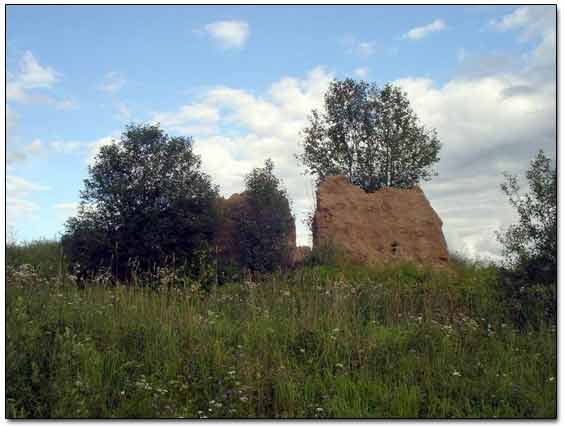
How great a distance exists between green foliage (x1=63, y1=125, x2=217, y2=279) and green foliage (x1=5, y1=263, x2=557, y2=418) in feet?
19.5

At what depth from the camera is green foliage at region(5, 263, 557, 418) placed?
231 inches

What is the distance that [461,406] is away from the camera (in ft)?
19.6

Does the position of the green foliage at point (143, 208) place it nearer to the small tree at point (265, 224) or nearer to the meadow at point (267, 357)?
the small tree at point (265, 224)

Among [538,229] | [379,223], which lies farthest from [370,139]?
[538,229]

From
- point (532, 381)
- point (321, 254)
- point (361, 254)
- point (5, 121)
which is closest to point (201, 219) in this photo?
point (321, 254)

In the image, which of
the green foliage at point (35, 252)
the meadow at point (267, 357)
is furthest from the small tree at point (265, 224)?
the meadow at point (267, 357)

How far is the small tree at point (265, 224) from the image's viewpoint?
16.2 metres

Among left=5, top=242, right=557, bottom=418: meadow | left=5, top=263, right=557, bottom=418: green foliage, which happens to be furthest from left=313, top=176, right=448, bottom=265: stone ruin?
left=5, top=263, right=557, bottom=418: green foliage

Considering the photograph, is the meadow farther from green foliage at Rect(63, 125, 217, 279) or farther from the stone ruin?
the stone ruin

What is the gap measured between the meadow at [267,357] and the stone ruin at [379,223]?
288 inches

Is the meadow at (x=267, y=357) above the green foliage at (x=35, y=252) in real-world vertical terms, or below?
below

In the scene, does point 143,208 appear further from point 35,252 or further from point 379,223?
point 379,223

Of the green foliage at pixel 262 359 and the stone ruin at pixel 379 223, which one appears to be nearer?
the green foliage at pixel 262 359

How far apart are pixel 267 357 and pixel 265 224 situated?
9.88 metres
